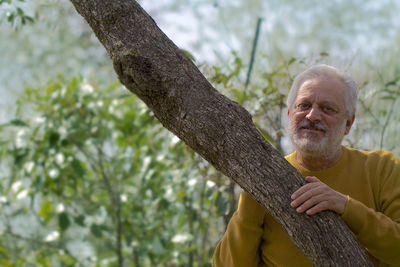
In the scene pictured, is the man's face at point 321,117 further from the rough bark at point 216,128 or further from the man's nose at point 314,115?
the rough bark at point 216,128

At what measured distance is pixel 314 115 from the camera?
48.5 inches

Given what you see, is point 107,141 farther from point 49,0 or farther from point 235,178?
point 235,178

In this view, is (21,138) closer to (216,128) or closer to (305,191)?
(216,128)

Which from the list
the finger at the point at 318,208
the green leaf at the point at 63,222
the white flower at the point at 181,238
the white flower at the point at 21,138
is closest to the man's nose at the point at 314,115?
the finger at the point at 318,208

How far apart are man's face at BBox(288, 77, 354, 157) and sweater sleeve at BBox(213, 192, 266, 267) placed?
213mm

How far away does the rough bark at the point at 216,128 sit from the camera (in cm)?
104

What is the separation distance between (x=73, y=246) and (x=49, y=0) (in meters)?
3.32

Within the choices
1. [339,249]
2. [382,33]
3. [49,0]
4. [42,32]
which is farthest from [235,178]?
[382,33]

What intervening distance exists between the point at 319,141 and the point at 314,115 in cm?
7

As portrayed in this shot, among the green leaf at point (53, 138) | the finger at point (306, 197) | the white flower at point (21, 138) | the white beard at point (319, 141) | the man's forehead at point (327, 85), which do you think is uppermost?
the white flower at point (21, 138)

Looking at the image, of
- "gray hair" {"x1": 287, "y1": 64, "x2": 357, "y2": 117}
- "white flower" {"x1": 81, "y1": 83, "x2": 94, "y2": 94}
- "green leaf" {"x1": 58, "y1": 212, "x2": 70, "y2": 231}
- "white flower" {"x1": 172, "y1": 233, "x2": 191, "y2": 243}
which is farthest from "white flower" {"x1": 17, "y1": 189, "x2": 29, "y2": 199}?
"gray hair" {"x1": 287, "y1": 64, "x2": 357, "y2": 117}

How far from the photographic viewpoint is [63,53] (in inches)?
321

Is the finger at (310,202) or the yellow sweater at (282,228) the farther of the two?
the yellow sweater at (282,228)

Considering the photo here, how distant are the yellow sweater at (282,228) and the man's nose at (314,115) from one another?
6.1 inches
